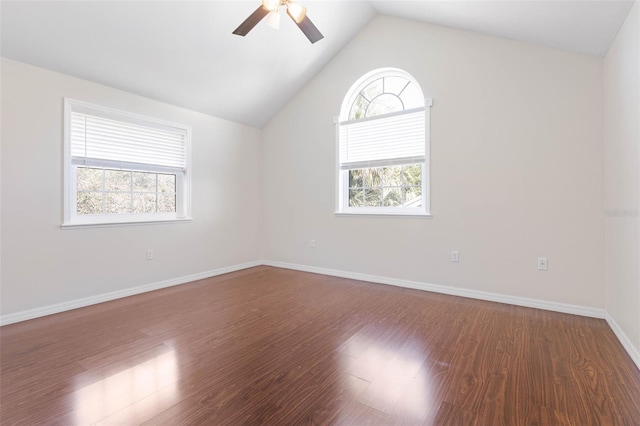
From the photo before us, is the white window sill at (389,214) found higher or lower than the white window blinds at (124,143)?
lower

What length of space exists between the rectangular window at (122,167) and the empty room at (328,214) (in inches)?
1.0

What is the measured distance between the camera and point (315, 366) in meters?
1.88

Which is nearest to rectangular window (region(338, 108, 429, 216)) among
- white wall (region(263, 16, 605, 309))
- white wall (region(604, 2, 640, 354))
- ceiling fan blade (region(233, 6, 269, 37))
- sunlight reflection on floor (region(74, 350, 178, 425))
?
white wall (region(263, 16, 605, 309))

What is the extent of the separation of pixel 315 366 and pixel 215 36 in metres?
3.27

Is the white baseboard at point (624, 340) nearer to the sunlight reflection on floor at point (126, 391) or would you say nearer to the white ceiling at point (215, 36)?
the white ceiling at point (215, 36)

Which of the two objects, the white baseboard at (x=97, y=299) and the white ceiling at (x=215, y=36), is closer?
the white ceiling at (x=215, y=36)

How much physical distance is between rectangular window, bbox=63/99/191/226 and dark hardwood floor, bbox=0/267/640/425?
110 cm

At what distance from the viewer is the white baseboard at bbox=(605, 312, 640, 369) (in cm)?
191

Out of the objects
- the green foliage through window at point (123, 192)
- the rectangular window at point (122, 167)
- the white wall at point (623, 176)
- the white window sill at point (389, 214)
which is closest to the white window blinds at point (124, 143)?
the rectangular window at point (122, 167)

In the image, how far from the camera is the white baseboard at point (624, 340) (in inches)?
75.0

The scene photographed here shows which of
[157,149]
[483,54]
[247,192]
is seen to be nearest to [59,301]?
[157,149]

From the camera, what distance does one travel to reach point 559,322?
8.47 ft

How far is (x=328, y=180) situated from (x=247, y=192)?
4.61 feet

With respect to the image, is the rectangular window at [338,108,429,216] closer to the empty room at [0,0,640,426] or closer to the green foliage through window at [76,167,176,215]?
the empty room at [0,0,640,426]
